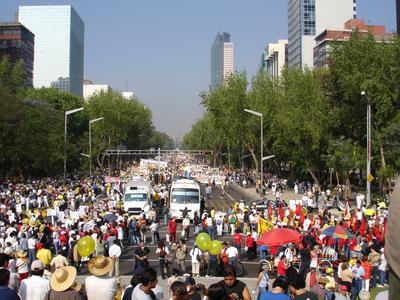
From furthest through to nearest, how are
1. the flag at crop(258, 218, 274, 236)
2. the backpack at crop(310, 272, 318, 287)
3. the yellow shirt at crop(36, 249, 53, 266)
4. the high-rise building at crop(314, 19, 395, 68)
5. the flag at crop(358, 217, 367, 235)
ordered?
the high-rise building at crop(314, 19, 395, 68) → the flag at crop(258, 218, 274, 236) → the flag at crop(358, 217, 367, 235) → the yellow shirt at crop(36, 249, 53, 266) → the backpack at crop(310, 272, 318, 287)

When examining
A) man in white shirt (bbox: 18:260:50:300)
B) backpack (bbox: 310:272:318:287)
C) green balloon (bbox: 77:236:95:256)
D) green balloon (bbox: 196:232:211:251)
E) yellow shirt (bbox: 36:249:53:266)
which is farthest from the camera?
green balloon (bbox: 196:232:211:251)

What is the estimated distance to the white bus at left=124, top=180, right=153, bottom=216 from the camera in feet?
108

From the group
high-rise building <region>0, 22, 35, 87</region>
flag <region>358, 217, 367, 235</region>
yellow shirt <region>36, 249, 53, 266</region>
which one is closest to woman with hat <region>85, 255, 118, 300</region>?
yellow shirt <region>36, 249, 53, 266</region>

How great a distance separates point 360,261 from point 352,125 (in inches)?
1400

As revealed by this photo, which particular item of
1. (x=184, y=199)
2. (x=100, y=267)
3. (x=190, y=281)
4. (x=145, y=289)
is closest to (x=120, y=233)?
(x=184, y=199)

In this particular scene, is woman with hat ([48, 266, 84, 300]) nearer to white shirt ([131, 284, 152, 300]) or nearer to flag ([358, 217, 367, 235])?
white shirt ([131, 284, 152, 300])

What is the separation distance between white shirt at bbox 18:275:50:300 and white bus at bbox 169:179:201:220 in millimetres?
25335

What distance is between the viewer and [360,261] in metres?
15.0

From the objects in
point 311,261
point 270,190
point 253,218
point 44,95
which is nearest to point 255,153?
point 270,190

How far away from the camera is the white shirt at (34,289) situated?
7789 mm

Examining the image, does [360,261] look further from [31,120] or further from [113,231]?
[31,120]

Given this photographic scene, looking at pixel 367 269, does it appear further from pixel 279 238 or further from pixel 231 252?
pixel 231 252

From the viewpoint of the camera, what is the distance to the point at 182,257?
17.8 meters

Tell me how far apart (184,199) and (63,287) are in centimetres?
2700
